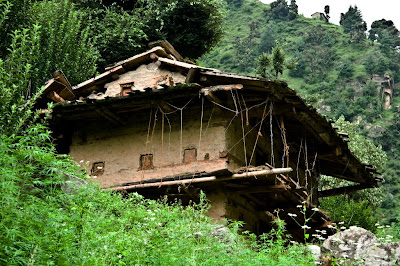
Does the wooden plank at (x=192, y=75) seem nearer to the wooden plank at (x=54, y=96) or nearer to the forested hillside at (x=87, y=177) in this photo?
the forested hillside at (x=87, y=177)

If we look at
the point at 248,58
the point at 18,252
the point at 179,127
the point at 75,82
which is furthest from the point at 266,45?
the point at 18,252

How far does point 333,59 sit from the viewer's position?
82750 mm

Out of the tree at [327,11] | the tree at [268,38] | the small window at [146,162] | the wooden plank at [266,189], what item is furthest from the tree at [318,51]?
the wooden plank at [266,189]

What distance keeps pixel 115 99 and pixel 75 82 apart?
7804mm

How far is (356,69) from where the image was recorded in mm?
79688

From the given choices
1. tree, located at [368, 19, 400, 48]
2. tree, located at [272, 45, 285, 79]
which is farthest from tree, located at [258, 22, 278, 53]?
tree, located at [272, 45, 285, 79]

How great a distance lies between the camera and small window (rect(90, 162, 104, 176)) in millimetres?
15633

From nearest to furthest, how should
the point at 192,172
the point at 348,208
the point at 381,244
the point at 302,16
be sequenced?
the point at 381,244 < the point at 192,172 < the point at 348,208 < the point at 302,16

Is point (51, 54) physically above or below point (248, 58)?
below

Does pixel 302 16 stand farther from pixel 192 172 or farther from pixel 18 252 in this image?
pixel 18 252

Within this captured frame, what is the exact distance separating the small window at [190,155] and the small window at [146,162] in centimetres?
102

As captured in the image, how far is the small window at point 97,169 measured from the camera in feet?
Result: 51.3

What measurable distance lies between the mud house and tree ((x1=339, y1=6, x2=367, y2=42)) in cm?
7683

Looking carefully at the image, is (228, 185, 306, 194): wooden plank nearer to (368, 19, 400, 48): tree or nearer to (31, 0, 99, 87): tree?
(31, 0, 99, 87): tree
